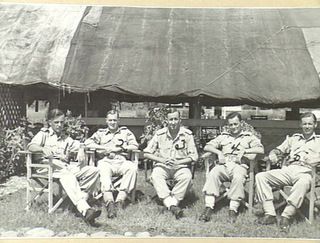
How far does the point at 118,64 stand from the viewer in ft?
9.59

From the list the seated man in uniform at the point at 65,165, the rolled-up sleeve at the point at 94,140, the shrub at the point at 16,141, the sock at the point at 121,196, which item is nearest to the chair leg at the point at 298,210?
the sock at the point at 121,196

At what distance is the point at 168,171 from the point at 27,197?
3.00ft

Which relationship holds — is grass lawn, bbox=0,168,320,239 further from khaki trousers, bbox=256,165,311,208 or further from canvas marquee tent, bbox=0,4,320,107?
canvas marquee tent, bbox=0,4,320,107

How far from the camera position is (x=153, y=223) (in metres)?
2.38

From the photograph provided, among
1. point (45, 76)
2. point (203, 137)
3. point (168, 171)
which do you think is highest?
point (45, 76)

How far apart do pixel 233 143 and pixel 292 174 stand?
41 centimetres

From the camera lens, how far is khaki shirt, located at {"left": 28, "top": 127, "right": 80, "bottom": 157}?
2.62m

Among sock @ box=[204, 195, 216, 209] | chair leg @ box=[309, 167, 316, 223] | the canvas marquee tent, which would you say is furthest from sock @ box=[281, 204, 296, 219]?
the canvas marquee tent

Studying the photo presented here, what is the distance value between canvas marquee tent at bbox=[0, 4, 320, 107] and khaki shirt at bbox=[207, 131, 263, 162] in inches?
13.2

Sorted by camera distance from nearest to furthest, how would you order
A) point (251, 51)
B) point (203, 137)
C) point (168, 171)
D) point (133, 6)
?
point (133, 6)
point (168, 171)
point (251, 51)
point (203, 137)

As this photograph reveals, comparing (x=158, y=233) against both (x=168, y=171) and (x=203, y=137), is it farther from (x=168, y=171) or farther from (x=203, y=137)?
(x=203, y=137)

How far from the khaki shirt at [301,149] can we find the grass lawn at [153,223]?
0.37 meters

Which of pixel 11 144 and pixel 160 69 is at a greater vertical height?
pixel 160 69

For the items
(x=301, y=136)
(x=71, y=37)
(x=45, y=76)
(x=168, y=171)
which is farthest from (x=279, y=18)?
(x=45, y=76)
